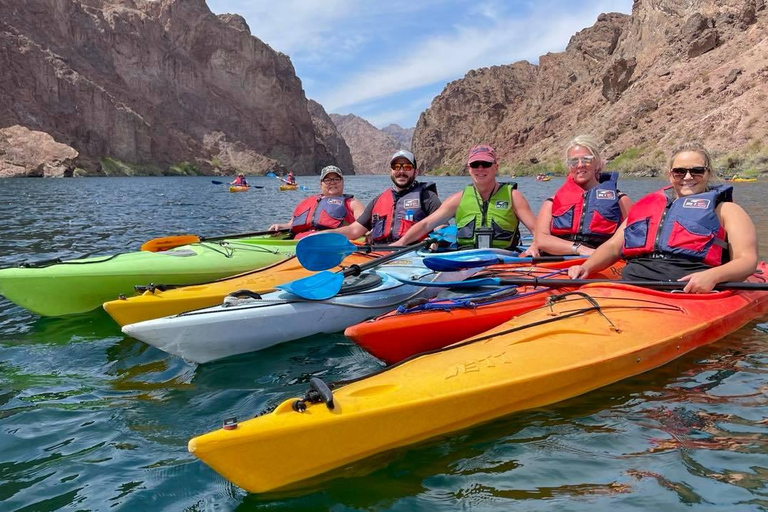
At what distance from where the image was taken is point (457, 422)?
3477 mm

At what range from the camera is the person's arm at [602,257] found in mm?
5281

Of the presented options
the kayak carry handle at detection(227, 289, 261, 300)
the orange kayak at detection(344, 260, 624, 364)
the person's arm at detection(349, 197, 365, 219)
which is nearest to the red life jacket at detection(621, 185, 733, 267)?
the orange kayak at detection(344, 260, 624, 364)

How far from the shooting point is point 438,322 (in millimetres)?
4730

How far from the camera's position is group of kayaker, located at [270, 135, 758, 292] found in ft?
15.6

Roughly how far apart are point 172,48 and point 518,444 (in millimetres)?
117520

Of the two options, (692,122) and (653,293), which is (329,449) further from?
(692,122)

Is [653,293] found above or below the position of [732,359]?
above

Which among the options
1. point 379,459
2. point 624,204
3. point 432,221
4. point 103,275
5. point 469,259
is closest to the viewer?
point 379,459

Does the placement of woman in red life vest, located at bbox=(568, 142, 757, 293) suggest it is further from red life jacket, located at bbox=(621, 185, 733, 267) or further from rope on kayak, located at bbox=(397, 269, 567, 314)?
rope on kayak, located at bbox=(397, 269, 567, 314)

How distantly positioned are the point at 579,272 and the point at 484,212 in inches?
63.7

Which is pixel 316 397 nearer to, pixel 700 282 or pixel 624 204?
pixel 700 282

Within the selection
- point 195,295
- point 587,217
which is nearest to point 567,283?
point 587,217

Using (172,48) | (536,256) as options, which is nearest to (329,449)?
(536,256)

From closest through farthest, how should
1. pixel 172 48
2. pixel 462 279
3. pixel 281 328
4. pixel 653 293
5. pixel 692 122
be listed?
pixel 653 293
pixel 281 328
pixel 462 279
pixel 692 122
pixel 172 48
